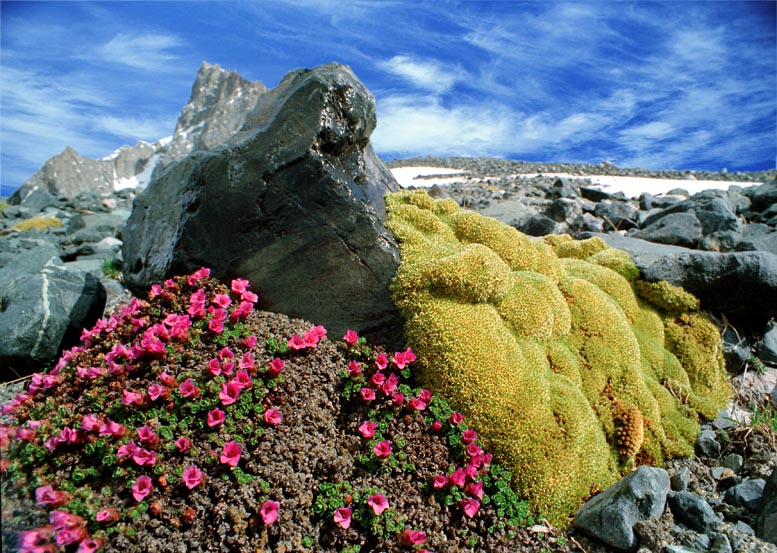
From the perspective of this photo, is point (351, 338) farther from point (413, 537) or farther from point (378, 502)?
point (413, 537)

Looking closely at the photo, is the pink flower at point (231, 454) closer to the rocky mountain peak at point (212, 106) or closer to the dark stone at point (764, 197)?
the dark stone at point (764, 197)

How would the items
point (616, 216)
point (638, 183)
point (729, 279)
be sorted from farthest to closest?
point (638, 183) → point (616, 216) → point (729, 279)

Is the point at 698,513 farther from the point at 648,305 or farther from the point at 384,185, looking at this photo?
the point at 384,185

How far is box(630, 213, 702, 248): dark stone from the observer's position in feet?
38.7

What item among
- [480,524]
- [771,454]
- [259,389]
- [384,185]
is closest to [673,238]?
[771,454]

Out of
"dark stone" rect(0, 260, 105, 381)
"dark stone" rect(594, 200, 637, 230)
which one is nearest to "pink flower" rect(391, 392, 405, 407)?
"dark stone" rect(0, 260, 105, 381)

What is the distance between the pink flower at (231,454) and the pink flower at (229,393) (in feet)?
1.43

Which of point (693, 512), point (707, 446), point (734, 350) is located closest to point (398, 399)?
point (693, 512)

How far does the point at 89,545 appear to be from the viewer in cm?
379

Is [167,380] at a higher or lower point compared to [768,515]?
higher

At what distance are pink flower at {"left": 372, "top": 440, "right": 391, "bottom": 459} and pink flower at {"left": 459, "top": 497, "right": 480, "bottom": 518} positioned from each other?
786 mm

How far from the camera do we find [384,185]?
7074mm

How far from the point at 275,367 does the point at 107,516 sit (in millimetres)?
1753

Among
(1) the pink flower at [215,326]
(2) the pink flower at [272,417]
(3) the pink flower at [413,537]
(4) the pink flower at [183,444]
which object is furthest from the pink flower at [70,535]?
(3) the pink flower at [413,537]
